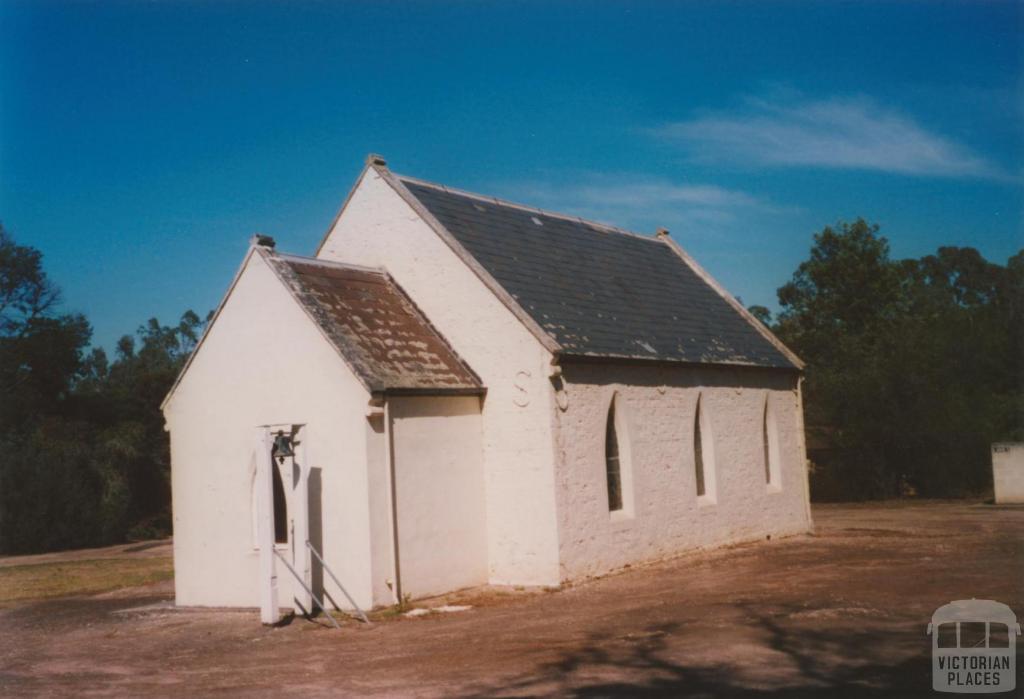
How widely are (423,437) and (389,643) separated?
4.61m

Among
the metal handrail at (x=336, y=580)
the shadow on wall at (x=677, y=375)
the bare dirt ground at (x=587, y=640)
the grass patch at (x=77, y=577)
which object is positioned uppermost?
the shadow on wall at (x=677, y=375)

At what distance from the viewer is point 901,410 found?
129 ft

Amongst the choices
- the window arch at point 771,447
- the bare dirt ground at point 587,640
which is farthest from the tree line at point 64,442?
the window arch at point 771,447

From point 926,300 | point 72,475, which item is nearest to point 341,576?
point 72,475

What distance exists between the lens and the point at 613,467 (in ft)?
64.3

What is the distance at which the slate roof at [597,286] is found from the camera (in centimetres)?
1966

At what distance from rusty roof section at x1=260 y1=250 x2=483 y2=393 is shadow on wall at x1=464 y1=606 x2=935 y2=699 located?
20.5 feet

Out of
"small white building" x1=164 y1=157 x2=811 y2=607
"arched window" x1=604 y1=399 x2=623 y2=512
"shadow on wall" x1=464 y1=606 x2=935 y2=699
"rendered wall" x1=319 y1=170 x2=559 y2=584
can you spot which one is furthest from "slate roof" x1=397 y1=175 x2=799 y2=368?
"shadow on wall" x1=464 y1=606 x2=935 y2=699

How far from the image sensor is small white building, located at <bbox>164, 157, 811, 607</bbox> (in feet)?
52.9

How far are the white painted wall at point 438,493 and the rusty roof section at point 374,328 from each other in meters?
0.42

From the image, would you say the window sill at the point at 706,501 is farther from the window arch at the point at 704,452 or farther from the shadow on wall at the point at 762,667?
the shadow on wall at the point at 762,667

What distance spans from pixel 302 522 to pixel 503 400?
4.52 metres

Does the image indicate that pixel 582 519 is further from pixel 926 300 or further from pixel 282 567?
pixel 926 300

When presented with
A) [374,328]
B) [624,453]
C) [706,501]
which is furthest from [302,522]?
[706,501]
